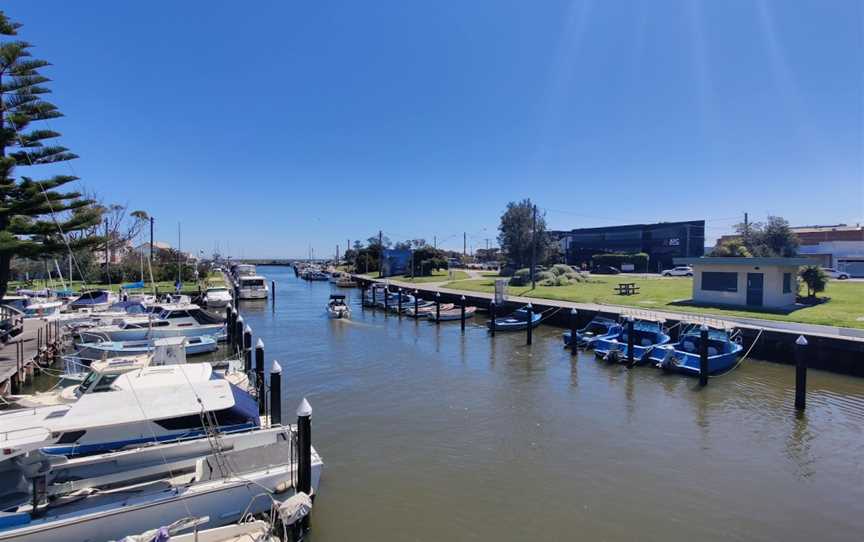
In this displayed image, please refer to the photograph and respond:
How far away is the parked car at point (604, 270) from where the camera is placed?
211 feet

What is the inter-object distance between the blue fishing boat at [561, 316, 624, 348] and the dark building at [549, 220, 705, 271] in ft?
153

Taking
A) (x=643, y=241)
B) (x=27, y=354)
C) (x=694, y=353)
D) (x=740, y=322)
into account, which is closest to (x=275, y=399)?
(x=27, y=354)

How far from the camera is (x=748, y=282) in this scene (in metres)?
26.1

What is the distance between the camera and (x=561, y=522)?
26.1 feet

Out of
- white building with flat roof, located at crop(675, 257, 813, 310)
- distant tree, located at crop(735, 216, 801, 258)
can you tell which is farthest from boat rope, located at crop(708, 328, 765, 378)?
distant tree, located at crop(735, 216, 801, 258)

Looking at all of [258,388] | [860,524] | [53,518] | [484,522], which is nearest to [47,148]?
[258,388]

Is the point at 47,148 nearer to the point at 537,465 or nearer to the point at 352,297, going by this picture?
the point at 537,465

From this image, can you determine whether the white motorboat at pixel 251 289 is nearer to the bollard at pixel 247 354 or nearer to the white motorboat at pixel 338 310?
the white motorboat at pixel 338 310

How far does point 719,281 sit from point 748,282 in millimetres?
1531

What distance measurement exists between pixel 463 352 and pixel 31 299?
91.0 feet

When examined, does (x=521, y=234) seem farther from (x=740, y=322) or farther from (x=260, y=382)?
(x=260, y=382)

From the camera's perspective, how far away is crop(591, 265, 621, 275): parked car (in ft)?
211

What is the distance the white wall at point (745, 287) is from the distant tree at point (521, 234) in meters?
24.5

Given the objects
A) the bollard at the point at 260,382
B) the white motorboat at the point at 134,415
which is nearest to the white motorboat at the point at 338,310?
the bollard at the point at 260,382
